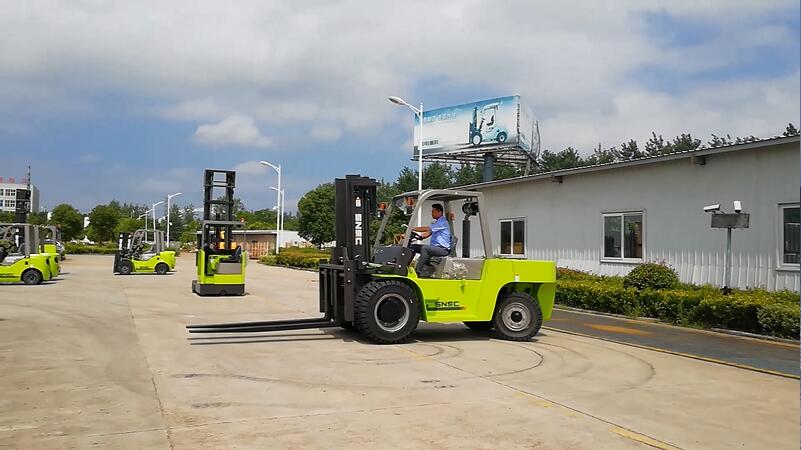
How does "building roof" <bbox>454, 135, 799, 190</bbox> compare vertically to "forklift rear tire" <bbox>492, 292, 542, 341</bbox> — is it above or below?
above

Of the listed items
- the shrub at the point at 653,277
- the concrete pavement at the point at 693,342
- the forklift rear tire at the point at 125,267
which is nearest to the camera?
Answer: the concrete pavement at the point at 693,342

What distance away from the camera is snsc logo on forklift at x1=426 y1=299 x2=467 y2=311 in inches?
447

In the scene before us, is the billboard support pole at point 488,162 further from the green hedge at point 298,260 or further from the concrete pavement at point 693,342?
the concrete pavement at point 693,342

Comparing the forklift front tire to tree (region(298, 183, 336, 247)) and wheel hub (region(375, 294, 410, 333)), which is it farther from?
tree (region(298, 183, 336, 247))

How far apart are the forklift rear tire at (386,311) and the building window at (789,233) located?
27.3 feet

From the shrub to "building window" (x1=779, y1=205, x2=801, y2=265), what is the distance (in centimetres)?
260

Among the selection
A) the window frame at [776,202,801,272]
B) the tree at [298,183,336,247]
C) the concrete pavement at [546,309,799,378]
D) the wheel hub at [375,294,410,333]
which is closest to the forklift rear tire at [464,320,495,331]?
the concrete pavement at [546,309,799,378]

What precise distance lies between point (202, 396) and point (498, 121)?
35.7m

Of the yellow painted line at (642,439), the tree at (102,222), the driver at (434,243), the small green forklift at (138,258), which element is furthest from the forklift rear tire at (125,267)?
the tree at (102,222)

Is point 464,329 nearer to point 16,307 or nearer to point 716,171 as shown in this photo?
point 716,171

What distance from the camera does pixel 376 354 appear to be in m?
10.1

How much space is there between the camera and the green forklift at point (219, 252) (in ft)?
69.4

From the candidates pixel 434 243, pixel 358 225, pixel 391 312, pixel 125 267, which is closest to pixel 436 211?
pixel 434 243

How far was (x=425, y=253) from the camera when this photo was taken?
11.4 meters
